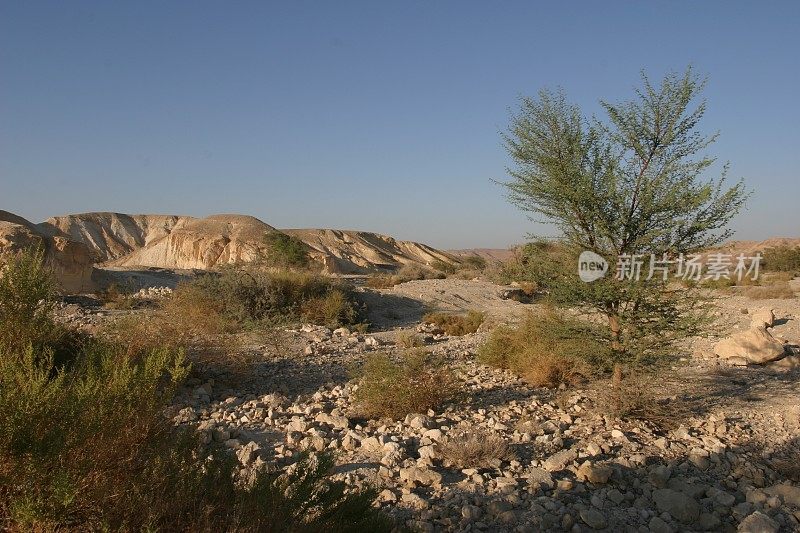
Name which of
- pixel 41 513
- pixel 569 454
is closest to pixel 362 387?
pixel 569 454

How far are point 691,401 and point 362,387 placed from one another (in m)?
4.37

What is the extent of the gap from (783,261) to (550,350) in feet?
115

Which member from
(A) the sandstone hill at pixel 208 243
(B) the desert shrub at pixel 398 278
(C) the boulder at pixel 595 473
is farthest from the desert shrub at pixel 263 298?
(A) the sandstone hill at pixel 208 243

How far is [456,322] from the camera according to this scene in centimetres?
1359

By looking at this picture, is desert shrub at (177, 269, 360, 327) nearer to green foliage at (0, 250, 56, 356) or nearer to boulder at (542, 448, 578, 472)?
green foliage at (0, 250, 56, 356)

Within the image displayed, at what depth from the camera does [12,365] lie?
2.77 metres

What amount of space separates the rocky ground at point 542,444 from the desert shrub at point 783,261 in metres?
30.8

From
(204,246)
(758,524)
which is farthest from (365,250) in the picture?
(758,524)

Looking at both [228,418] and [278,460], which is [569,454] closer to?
[278,460]

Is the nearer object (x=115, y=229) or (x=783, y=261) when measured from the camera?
(x=783, y=261)

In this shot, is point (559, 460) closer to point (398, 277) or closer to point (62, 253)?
point (62, 253)

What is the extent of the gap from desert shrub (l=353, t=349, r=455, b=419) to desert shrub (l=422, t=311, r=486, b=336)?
20.2ft

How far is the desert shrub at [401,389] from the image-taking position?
6090 millimetres

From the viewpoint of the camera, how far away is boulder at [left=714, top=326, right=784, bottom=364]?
356 inches
